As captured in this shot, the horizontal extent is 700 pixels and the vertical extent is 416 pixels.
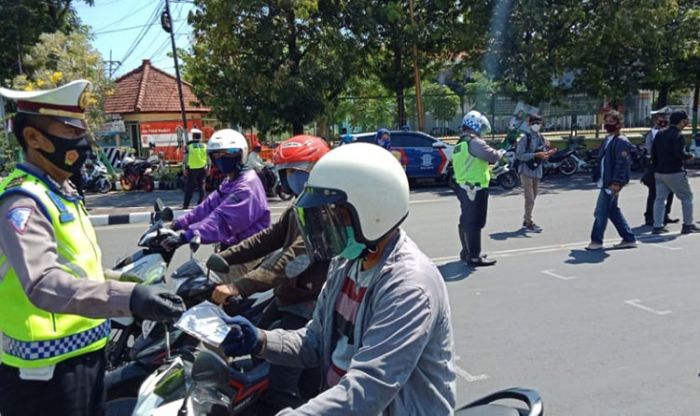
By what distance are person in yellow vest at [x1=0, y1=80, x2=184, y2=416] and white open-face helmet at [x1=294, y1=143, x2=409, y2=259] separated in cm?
59

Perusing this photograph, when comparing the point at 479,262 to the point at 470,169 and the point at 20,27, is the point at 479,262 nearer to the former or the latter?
the point at 470,169

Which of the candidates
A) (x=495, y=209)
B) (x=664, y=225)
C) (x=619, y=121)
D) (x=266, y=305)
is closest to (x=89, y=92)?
(x=266, y=305)

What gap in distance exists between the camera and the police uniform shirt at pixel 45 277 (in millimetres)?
1923

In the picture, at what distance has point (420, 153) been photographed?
15992mm

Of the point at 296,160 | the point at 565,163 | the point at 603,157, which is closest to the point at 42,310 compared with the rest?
the point at 296,160

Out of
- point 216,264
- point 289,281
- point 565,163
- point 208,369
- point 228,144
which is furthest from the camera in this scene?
point 565,163

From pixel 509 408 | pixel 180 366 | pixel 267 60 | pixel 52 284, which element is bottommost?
pixel 509 408

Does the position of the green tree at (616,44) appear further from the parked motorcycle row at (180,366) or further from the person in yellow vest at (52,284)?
the person in yellow vest at (52,284)

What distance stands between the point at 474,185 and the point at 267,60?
11974 mm

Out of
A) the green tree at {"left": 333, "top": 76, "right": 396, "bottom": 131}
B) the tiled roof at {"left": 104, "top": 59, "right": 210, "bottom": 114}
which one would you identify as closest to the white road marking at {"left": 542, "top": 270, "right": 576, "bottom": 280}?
the tiled roof at {"left": 104, "top": 59, "right": 210, "bottom": 114}

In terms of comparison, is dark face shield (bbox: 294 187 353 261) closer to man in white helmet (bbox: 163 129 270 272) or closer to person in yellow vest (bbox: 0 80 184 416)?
person in yellow vest (bbox: 0 80 184 416)

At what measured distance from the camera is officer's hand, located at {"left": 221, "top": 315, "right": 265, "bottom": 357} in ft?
6.18

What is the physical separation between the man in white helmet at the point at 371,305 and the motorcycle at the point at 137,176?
1654 centimetres

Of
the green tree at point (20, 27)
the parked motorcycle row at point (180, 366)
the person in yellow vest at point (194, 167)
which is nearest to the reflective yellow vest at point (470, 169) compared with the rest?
the parked motorcycle row at point (180, 366)
